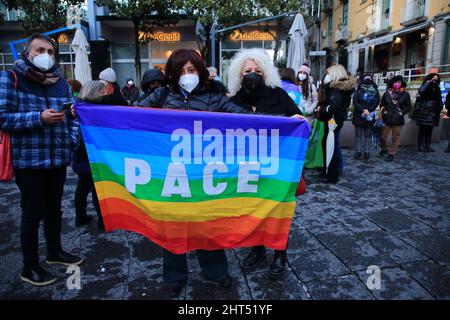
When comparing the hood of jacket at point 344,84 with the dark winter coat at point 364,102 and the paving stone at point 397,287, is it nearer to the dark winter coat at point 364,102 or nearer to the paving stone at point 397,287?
the dark winter coat at point 364,102

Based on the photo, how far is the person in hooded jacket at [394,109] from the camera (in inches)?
300

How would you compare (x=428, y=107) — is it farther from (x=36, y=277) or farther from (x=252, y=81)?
(x=36, y=277)

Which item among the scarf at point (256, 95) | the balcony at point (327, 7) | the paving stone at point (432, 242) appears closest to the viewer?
the scarf at point (256, 95)

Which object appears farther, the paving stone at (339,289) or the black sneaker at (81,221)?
the black sneaker at (81,221)

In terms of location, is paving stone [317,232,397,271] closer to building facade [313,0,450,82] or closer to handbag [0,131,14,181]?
handbag [0,131,14,181]

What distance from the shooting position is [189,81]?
2.65 m

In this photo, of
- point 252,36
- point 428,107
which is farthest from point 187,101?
point 252,36

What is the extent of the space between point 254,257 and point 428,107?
718cm

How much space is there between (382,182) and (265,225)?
12.6ft

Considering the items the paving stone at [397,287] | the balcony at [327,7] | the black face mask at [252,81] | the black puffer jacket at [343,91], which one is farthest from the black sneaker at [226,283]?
the balcony at [327,7]

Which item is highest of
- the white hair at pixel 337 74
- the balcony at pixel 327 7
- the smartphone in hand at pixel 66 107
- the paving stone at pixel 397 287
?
the balcony at pixel 327 7

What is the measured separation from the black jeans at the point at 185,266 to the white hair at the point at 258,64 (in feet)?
4.68

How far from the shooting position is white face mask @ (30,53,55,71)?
2.66 meters
